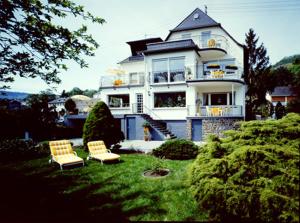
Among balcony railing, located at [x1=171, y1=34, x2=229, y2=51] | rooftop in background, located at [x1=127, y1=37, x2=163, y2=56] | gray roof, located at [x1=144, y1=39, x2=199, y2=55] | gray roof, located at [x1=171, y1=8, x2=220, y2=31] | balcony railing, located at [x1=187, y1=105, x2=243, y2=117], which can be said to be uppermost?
gray roof, located at [x1=171, y1=8, x2=220, y2=31]

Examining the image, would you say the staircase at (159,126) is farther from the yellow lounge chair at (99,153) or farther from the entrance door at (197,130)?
the yellow lounge chair at (99,153)

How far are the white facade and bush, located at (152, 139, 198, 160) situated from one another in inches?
319

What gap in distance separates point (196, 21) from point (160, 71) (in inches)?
295

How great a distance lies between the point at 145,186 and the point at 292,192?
427 cm

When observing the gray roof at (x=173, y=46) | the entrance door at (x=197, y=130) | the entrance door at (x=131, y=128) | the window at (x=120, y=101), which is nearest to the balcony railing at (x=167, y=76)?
the gray roof at (x=173, y=46)

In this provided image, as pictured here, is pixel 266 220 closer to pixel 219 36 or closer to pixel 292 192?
pixel 292 192

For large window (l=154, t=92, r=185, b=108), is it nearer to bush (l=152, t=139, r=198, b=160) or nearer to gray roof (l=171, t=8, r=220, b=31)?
gray roof (l=171, t=8, r=220, b=31)

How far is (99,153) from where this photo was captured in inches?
467

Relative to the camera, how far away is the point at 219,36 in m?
23.1

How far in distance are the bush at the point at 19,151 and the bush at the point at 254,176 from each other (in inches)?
436

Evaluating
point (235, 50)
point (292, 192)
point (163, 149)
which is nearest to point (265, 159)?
point (292, 192)

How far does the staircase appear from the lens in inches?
792

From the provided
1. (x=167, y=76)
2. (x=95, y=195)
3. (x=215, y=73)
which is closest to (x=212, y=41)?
(x=215, y=73)

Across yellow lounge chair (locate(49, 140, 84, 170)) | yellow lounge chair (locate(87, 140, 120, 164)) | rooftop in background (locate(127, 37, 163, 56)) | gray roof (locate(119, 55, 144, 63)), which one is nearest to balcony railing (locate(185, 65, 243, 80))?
gray roof (locate(119, 55, 144, 63))
